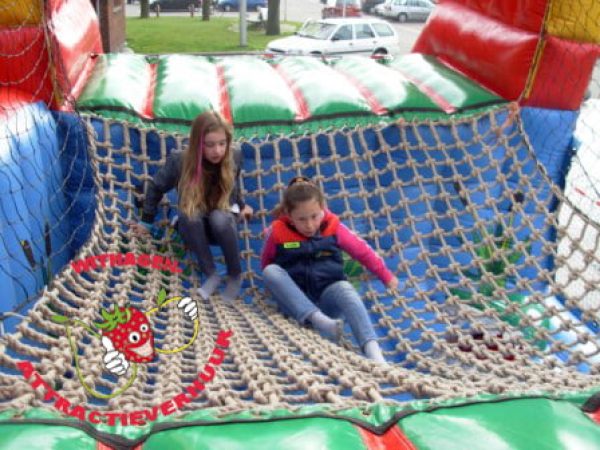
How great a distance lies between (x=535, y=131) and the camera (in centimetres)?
260

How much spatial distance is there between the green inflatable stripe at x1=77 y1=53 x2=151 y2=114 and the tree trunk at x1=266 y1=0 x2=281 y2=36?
8.97 meters

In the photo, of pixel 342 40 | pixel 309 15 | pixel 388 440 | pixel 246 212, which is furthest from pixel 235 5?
pixel 388 440

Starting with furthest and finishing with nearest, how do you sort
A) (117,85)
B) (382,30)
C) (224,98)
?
1. (382,30)
2. (224,98)
3. (117,85)

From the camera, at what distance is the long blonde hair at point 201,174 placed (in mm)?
1980

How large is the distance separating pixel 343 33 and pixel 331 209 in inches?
267

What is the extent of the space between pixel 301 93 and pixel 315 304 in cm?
105

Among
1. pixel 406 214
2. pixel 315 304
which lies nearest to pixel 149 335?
pixel 315 304

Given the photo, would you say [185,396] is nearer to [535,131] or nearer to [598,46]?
[535,131]

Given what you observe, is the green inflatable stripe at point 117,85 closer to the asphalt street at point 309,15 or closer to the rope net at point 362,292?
the rope net at point 362,292

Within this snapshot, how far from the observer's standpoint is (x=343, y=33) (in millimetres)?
8672

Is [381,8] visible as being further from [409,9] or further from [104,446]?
[104,446]

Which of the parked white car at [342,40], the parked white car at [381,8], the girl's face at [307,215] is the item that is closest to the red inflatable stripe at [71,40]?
the girl's face at [307,215]

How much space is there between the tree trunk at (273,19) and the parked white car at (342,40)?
2573mm

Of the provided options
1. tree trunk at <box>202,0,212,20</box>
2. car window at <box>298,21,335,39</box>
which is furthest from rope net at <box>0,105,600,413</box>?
tree trunk at <box>202,0,212,20</box>
